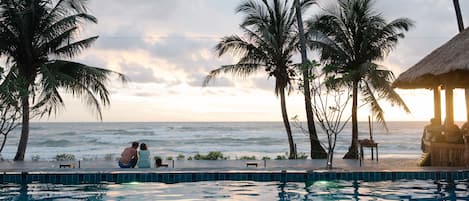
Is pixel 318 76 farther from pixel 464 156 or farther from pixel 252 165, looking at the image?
pixel 464 156

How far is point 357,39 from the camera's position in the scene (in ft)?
57.3

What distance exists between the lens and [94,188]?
37.5 ft

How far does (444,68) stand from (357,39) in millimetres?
5022

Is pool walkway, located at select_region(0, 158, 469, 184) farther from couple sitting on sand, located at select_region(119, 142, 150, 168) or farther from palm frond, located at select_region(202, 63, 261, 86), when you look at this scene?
palm frond, located at select_region(202, 63, 261, 86)

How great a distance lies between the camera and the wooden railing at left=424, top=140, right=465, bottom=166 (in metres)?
13.4

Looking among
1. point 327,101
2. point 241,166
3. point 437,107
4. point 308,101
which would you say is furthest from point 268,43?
point 437,107

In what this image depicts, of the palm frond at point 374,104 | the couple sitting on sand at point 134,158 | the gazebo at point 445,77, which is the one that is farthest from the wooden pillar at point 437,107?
the couple sitting on sand at point 134,158

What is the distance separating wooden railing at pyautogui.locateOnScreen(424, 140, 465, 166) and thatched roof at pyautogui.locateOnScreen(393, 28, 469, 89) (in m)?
1.40

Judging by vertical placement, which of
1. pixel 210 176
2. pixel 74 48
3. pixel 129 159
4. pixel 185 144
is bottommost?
pixel 210 176

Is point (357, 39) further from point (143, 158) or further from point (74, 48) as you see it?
point (74, 48)

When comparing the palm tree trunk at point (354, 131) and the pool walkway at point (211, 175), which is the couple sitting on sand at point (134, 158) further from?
the palm tree trunk at point (354, 131)

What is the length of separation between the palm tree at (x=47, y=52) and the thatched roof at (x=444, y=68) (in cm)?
760

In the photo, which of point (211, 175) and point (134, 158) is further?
point (134, 158)

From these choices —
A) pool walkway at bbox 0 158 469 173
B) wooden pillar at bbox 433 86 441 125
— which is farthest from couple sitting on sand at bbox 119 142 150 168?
wooden pillar at bbox 433 86 441 125
